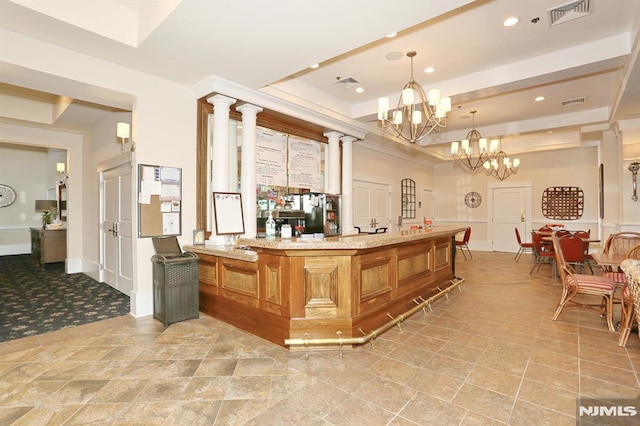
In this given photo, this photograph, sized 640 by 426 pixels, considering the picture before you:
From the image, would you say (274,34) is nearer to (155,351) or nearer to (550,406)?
(155,351)

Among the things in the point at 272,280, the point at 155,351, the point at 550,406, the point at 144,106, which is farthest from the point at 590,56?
the point at 155,351

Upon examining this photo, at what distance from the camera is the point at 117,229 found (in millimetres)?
5453

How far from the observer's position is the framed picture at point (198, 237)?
4527 millimetres

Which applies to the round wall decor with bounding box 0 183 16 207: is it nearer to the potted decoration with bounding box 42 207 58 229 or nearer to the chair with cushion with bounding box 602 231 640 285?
the potted decoration with bounding box 42 207 58 229

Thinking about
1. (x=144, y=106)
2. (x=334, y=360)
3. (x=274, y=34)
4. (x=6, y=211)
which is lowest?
(x=334, y=360)

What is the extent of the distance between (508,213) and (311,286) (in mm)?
Answer: 9610

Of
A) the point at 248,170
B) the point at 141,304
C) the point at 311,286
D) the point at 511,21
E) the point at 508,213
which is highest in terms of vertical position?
the point at 511,21

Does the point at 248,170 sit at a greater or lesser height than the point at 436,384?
greater

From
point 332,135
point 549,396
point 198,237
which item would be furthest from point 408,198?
point 549,396

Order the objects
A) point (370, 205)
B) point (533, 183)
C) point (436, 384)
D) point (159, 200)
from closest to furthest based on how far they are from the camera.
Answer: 1. point (436, 384)
2. point (159, 200)
3. point (370, 205)
4. point (533, 183)

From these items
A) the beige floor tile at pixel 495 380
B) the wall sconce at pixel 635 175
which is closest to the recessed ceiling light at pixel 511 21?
the beige floor tile at pixel 495 380

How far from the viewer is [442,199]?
1193 cm

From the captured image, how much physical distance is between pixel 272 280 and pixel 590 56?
4.91 metres

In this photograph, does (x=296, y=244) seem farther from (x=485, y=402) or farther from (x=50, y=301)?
(x=50, y=301)
